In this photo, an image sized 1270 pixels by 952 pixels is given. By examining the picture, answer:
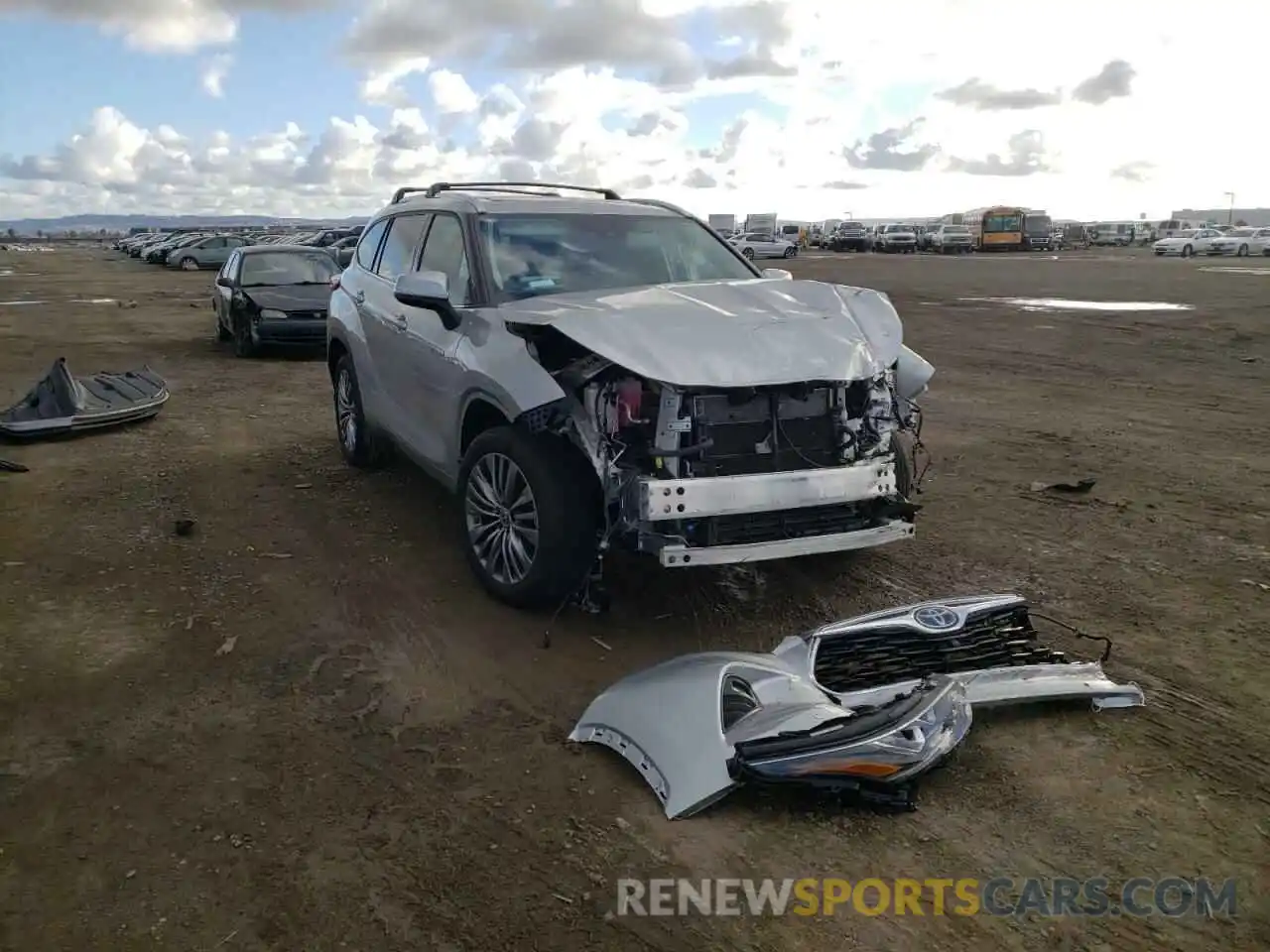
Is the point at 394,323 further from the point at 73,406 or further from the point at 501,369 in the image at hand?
the point at 73,406

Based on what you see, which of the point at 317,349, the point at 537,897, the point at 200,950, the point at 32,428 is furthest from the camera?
the point at 317,349

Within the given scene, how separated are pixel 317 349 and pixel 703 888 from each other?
12774mm

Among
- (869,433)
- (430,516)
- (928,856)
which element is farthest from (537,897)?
(430,516)

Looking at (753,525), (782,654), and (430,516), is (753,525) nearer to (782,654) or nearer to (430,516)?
(782,654)

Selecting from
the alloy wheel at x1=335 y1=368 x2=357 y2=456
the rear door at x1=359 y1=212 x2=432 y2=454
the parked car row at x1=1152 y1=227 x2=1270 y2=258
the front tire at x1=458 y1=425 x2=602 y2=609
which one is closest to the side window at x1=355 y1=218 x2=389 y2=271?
the rear door at x1=359 y1=212 x2=432 y2=454

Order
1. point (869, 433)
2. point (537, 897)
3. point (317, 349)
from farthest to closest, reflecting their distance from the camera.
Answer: point (317, 349) → point (869, 433) → point (537, 897)

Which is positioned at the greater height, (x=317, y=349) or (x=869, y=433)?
(x=869, y=433)

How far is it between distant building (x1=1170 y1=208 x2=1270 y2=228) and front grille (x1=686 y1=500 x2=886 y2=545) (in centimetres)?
13932

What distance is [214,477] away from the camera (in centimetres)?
734

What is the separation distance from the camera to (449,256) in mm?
5512

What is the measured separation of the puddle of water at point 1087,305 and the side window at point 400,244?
16.7 m

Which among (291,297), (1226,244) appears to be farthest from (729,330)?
(1226,244)

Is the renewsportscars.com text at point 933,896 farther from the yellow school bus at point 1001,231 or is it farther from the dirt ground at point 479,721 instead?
the yellow school bus at point 1001,231

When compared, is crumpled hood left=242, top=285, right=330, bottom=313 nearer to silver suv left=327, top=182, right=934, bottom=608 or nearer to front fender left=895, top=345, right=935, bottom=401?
silver suv left=327, top=182, right=934, bottom=608
